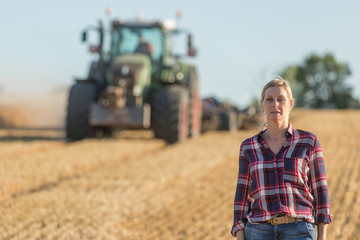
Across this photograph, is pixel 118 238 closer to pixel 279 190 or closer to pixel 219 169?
pixel 279 190

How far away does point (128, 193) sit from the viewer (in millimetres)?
6688

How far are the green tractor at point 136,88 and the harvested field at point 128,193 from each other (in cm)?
75

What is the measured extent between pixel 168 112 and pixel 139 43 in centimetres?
214

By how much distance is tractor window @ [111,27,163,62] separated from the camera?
13.2 meters

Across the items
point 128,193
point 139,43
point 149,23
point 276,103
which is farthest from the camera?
point 139,43

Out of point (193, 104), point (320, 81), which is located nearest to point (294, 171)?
point (193, 104)

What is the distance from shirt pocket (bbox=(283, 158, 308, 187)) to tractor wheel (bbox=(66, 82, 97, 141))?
402 inches

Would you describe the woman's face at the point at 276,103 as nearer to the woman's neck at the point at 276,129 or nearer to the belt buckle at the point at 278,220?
the woman's neck at the point at 276,129

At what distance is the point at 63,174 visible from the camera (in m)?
8.20

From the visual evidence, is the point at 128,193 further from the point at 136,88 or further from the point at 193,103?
the point at 193,103

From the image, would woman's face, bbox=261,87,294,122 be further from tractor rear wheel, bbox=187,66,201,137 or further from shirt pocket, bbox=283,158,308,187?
tractor rear wheel, bbox=187,66,201,137

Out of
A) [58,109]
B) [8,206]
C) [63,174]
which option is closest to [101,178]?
[63,174]

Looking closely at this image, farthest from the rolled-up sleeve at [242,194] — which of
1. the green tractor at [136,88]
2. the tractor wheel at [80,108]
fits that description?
the tractor wheel at [80,108]

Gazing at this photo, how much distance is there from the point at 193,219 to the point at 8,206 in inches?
75.9
